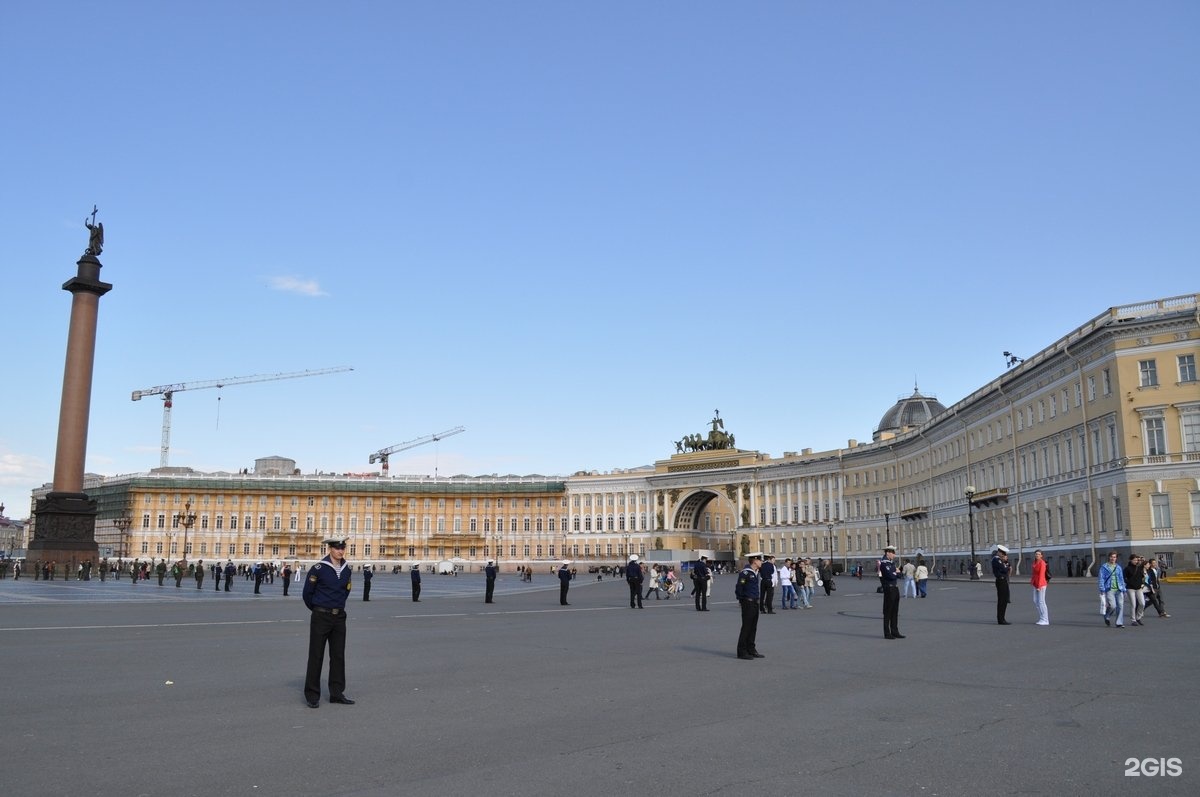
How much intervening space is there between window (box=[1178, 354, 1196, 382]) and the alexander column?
208 ft

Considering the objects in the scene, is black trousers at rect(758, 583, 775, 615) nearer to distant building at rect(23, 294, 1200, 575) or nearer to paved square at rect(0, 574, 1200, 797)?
paved square at rect(0, 574, 1200, 797)

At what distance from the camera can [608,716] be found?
10453 mm

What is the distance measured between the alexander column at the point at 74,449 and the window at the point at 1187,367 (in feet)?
208

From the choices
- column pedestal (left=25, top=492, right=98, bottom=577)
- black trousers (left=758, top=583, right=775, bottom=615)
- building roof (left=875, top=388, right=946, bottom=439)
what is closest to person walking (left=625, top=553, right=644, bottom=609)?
black trousers (left=758, top=583, right=775, bottom=615)

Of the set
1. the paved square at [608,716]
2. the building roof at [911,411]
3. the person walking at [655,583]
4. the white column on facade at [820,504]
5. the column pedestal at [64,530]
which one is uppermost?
the building roof at [911,411]

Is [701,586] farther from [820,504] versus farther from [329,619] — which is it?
[820,504]

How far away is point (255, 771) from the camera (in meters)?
7.78

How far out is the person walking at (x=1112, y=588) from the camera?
22219mm

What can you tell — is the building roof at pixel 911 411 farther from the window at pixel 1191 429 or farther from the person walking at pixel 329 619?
the person walking at pixel 329 619

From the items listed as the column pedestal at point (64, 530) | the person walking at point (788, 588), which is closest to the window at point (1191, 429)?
the person walking at point (788, 588)

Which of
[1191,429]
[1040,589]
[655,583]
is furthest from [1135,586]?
[1191,429]

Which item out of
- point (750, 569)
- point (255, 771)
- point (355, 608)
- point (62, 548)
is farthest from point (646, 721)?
point (62, 548)

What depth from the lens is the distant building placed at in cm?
5131

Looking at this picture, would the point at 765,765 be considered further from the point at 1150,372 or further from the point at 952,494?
the point at 952,494
